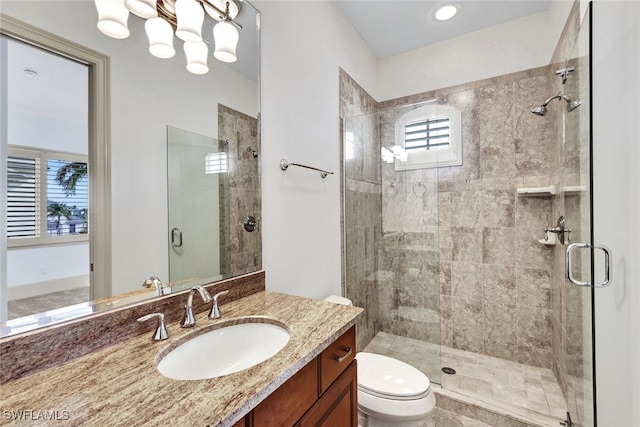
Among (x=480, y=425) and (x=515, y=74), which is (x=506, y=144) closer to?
(x=515, y=74)

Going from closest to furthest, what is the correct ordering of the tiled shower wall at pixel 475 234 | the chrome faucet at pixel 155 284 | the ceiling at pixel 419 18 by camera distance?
the chrome faucet at pixel 155 284
the ceiling at pixel 419 18
the tiled shower wall at pixel 475 234

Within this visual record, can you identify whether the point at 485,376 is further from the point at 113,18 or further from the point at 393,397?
the point at 113,18

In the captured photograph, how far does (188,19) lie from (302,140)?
2.77 feet

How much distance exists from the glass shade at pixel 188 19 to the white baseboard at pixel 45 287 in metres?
0.91

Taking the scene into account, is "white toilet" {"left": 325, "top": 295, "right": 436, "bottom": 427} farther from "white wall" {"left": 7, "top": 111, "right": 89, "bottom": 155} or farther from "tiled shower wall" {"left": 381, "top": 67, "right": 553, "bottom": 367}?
"white wall" {"left": 7, "top": 111, "right": 89, "bottom": 155}

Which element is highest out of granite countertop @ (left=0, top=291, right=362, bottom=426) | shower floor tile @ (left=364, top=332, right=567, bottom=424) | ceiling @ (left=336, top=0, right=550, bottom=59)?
ceiling @ (left=336, top=0, right=550, bottom=59)

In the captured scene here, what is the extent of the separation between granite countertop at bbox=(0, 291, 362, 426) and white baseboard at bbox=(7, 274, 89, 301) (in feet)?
0.55

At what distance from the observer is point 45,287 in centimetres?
74

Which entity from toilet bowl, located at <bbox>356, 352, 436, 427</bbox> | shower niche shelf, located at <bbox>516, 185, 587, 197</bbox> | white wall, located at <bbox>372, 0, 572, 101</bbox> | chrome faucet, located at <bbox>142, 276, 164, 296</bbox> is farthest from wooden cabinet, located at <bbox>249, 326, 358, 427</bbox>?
white wall, located at <bbox>372, 0, 572, 101</bbox>

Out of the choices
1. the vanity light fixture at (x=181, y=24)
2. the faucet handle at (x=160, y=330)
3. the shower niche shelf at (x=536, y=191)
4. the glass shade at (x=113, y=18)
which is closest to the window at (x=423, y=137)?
the shower niche shelf at (x=536, y=191)

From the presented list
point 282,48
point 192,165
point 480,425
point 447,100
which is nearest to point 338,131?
point 282,48

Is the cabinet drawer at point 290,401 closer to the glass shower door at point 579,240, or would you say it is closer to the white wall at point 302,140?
the white wall at point 302,140

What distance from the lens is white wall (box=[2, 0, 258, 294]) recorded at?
80 centimetres

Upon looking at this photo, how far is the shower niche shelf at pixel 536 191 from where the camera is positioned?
2.00 meters
